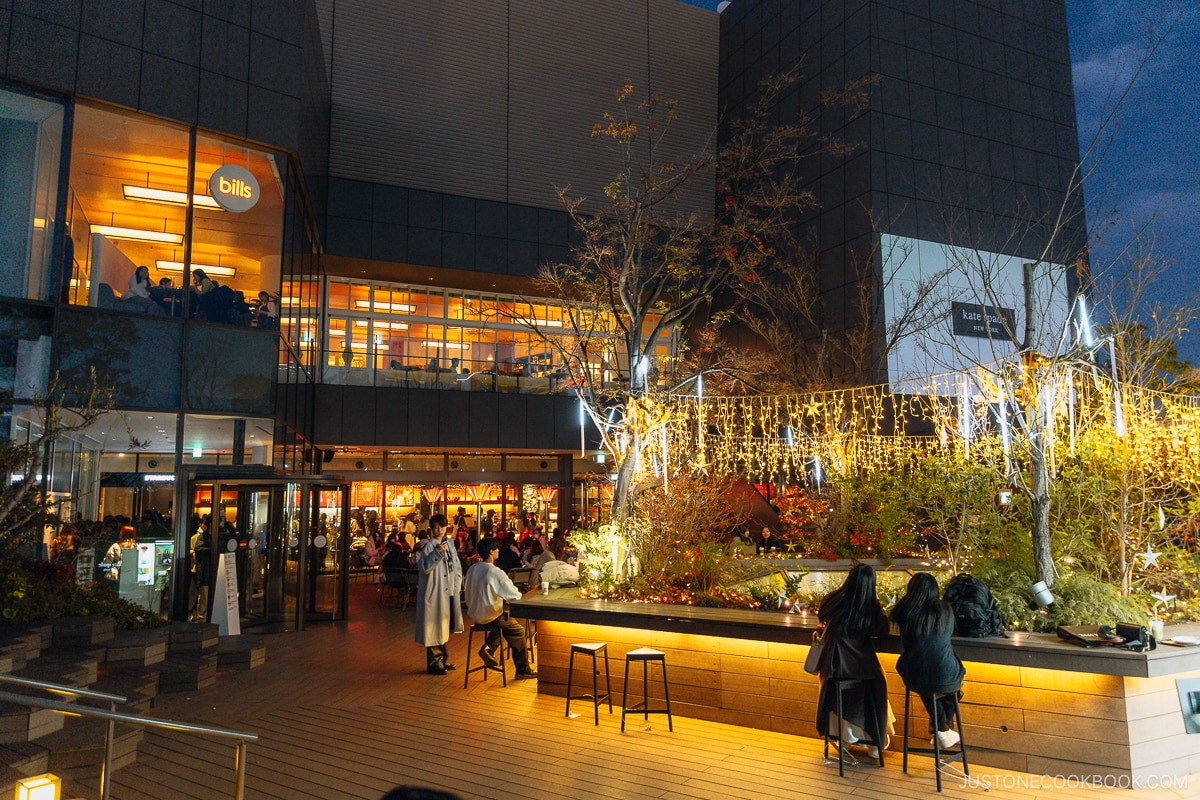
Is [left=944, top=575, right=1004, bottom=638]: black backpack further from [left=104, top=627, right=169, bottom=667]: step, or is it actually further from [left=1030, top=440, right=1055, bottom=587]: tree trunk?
[left=104, top=627, right=169, bottom=667]: step

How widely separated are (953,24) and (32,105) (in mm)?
19715

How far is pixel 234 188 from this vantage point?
10742mm

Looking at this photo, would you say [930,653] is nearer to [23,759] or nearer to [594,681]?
[594,681]

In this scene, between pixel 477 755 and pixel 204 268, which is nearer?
pixel 477 755

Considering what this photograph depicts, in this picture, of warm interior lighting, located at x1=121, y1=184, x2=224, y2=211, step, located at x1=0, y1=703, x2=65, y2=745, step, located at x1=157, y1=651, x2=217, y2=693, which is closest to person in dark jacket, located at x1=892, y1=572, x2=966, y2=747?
step, located at x1=0, y1=703, x2=65, y2=745

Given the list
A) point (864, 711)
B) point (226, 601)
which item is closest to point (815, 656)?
point (864, 711)

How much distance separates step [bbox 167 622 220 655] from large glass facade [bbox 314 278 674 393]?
28.8 feet

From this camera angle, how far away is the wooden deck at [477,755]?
16.9 feet

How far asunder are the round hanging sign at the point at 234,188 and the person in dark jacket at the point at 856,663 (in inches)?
362

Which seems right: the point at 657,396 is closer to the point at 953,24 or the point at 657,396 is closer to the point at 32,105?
the point at 32,105

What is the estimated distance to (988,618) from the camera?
18.3 feet

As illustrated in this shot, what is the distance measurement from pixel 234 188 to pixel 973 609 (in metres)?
10.0

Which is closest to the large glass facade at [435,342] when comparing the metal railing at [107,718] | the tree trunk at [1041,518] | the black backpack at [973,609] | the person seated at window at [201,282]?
the person seated at window at [201,282]

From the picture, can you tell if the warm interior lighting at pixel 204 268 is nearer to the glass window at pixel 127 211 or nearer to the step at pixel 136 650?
the glass window at pixel 127 211
